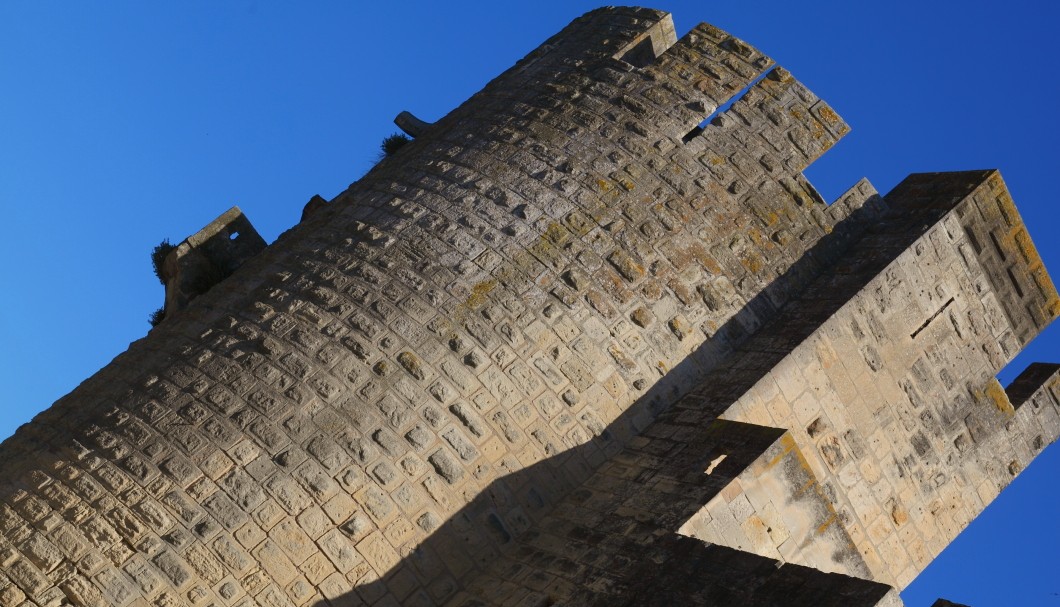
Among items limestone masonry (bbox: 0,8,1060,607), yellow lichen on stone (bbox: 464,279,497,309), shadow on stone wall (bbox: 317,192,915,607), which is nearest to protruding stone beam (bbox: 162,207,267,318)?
limestone masonry (bbox: 0,8,1060,607)

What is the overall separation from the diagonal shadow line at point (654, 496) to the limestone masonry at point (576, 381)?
3 centimetres

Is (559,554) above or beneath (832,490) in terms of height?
above

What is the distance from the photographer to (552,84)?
36.3 feet

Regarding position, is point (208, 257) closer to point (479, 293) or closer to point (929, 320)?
point (479, 293)

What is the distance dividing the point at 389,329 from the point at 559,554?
198 centimetres

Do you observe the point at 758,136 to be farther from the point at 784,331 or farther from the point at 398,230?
the point at 398,230

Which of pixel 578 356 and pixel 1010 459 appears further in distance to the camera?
pixel 1010 459

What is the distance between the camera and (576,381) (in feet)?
30.2

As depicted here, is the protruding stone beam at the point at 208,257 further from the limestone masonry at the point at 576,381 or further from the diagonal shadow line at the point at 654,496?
the diagonal shadow line at the point at 654,496

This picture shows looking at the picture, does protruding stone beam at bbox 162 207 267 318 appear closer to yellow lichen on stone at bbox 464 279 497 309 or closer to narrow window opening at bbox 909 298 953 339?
yellow lichen on stone at bbox 464 279 497 309

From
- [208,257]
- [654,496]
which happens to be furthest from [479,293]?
[208,257]

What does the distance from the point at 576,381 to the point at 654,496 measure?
113 centimetres

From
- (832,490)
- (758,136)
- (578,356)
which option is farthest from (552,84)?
(832,490)

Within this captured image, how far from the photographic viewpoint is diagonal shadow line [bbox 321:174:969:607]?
7.79 m
